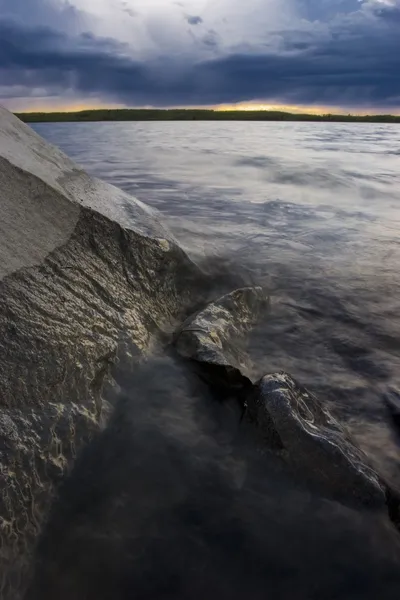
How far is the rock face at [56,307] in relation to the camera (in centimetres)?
213

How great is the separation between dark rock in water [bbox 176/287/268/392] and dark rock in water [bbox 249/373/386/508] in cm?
28

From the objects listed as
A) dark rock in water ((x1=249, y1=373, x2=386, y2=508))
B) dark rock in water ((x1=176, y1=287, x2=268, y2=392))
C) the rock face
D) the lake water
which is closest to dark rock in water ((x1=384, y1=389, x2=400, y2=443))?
the lake water

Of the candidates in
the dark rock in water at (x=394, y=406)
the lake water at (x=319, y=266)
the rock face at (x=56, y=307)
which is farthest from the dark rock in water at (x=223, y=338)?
the dark rock in water at (x=394, y=406)

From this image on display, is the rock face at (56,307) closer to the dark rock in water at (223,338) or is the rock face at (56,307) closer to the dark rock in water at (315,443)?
the dark rock in water at (223,338)

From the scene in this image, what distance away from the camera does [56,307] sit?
109 inches

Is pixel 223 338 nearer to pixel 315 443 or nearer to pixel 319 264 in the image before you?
pixel 315 443

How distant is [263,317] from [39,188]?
213 centimetres

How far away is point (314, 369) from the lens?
3.62 meters

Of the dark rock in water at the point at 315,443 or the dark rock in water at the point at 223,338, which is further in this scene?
the dark rock in water at the point at 223,338

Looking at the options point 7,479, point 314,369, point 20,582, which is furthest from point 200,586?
point 314,369

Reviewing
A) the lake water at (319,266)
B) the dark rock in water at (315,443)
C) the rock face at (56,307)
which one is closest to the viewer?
the rock face at (56,307)

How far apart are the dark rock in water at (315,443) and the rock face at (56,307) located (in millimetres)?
864

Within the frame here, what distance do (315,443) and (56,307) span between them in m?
1.53

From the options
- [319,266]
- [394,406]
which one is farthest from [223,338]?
[319,266]
